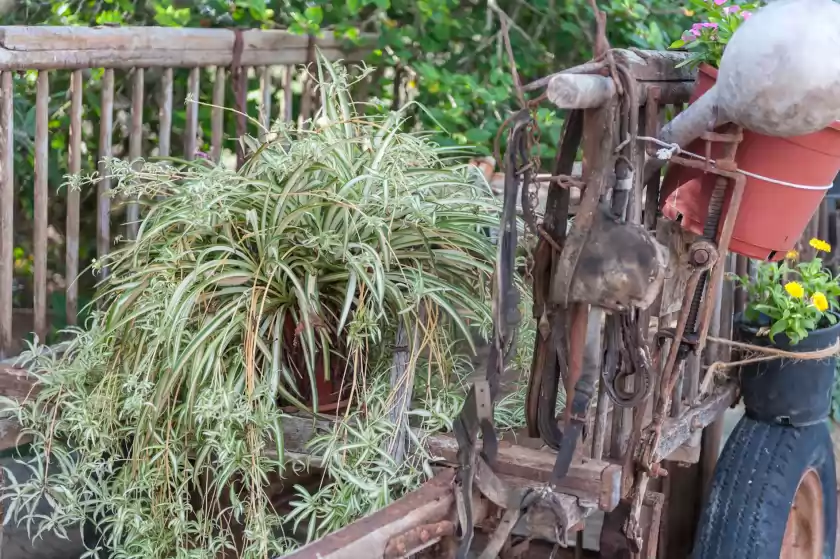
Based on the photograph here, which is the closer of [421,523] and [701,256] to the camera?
[421,523]

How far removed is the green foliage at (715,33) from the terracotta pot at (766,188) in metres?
0.06

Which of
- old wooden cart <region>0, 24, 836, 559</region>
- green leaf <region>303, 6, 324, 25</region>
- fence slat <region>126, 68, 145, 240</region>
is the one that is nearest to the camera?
old wooden cart <region>0, 24, 836, 559</region>

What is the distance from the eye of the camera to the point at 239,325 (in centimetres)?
186

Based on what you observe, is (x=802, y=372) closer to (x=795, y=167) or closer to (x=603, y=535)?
(x=603, y=535)

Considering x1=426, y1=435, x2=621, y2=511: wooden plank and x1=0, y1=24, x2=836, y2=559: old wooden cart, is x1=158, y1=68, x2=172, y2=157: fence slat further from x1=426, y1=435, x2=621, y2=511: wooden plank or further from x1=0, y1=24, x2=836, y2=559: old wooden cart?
x1=426, y1=435, x2=621, y2=511: wooden plank

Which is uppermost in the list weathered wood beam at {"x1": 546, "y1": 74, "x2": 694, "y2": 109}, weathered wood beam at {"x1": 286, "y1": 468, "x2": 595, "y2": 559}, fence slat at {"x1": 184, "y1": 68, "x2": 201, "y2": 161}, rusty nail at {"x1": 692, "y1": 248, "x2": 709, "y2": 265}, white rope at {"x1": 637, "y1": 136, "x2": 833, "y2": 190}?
weathered wood beam at {"x1": 546, "y1": 74, "x2": 694, "y2": 109}

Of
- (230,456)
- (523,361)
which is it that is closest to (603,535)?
(523,361)

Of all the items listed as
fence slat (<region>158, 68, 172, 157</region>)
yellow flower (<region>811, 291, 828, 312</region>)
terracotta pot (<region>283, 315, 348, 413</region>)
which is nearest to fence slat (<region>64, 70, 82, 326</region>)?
fence slat (<region>158, 68, 172, 157</region>)

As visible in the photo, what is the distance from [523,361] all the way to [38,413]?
109cm

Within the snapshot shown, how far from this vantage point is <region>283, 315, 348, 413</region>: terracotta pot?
1977 mm

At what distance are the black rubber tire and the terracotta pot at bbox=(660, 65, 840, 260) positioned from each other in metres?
0.90

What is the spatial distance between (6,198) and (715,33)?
5.55 feet

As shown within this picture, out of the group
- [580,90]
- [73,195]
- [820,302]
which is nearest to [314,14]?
[73,195]

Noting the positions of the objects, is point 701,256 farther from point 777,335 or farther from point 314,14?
point 314,14
